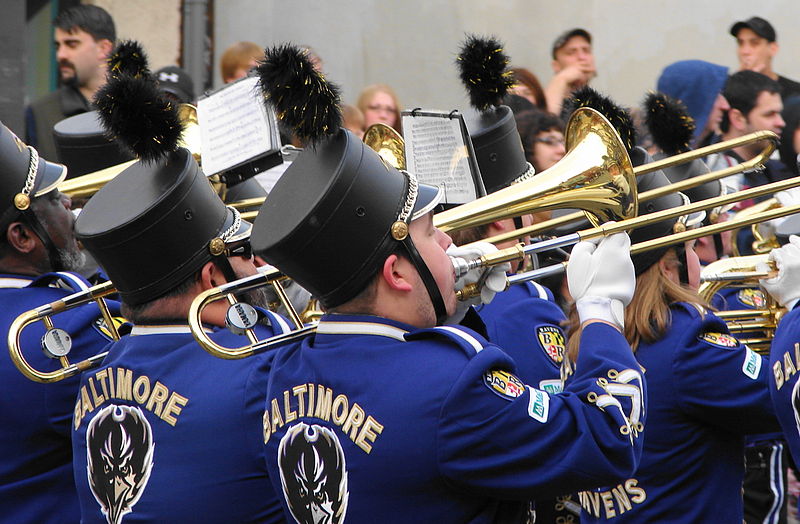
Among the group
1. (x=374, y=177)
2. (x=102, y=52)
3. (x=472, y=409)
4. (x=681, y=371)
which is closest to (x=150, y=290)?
(x=374, y=177)

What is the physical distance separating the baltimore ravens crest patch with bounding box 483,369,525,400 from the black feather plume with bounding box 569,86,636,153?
1.27 meters

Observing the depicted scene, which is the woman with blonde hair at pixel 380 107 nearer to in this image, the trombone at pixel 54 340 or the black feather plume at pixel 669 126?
the black feather plume at pixel 669 126

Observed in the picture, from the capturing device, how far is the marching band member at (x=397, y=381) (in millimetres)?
2793

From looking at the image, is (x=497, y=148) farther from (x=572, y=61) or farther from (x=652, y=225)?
(x=572, y=61)

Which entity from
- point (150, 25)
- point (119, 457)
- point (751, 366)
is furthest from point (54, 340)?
point (150, 25)

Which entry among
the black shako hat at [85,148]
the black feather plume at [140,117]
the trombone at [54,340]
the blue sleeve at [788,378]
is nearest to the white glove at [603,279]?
the blue sleeve at [788,378]

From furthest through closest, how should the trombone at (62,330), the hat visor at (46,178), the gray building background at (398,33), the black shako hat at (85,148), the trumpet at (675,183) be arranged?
the gray building background at (398,33), the black shako hat at (85,148), the hat visor at (46,178), the trumpet at (675,183), the trombone at (62,330)

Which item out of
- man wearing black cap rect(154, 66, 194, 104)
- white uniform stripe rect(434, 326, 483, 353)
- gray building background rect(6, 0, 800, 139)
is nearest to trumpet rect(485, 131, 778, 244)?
white uniform stripe rect(434, 326, 483, 353)

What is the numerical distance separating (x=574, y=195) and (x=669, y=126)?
162cm

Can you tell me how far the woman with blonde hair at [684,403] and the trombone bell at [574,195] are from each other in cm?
67

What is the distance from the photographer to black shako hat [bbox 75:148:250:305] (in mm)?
3543

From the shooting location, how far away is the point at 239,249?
12.2ft

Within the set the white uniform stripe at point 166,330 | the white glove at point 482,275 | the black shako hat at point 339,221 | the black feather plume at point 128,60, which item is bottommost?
the white uniform stripe at point 166,330

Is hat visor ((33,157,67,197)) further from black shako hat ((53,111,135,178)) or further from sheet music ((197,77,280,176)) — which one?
black shako hat ((53,111,135,178))
